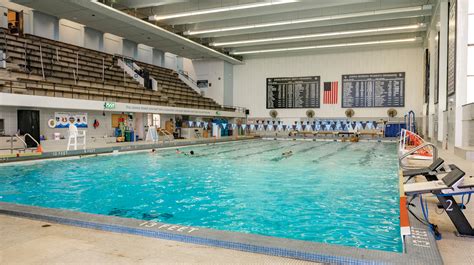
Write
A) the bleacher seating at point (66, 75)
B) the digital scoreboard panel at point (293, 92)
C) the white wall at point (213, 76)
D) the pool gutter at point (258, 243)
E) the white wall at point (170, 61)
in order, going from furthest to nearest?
the white wall at point (170, 61)
the white wall at point (213, 76)
the digital scoreboard panel at point (293, 92)
the bleacher seating at point (66, 75)
the pool gutter at point (258, 243)

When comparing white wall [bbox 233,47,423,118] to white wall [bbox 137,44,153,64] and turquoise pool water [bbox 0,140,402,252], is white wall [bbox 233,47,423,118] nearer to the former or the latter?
white wall [bbox 137,44,153,64]

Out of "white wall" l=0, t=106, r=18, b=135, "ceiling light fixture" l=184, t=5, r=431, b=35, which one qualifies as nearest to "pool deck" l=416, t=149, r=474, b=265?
"white wall" l=0, t=106, r=18, b=135

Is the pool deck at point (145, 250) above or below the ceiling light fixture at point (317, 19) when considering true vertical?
below

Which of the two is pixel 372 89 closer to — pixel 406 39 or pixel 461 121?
pixel 406 39

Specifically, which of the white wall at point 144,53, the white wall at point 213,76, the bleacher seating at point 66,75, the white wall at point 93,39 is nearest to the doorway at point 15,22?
the bleacher seating at point 66,75

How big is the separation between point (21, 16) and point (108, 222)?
50.5 ft

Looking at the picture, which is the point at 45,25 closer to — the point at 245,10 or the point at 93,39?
the point at 93,39

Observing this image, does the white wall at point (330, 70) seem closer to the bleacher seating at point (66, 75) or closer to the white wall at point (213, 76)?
the white wall at point (213, 76)

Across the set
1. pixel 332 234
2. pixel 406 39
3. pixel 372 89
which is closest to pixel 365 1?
pixel 406 39

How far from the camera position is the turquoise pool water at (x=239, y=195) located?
145 inches

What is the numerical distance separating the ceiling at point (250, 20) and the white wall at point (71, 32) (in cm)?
189

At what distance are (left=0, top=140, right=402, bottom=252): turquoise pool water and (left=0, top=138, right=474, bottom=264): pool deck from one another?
2.54ft

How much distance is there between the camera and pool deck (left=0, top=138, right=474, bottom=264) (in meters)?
2.27

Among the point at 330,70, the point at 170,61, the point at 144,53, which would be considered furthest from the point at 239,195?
the point at 170,61
